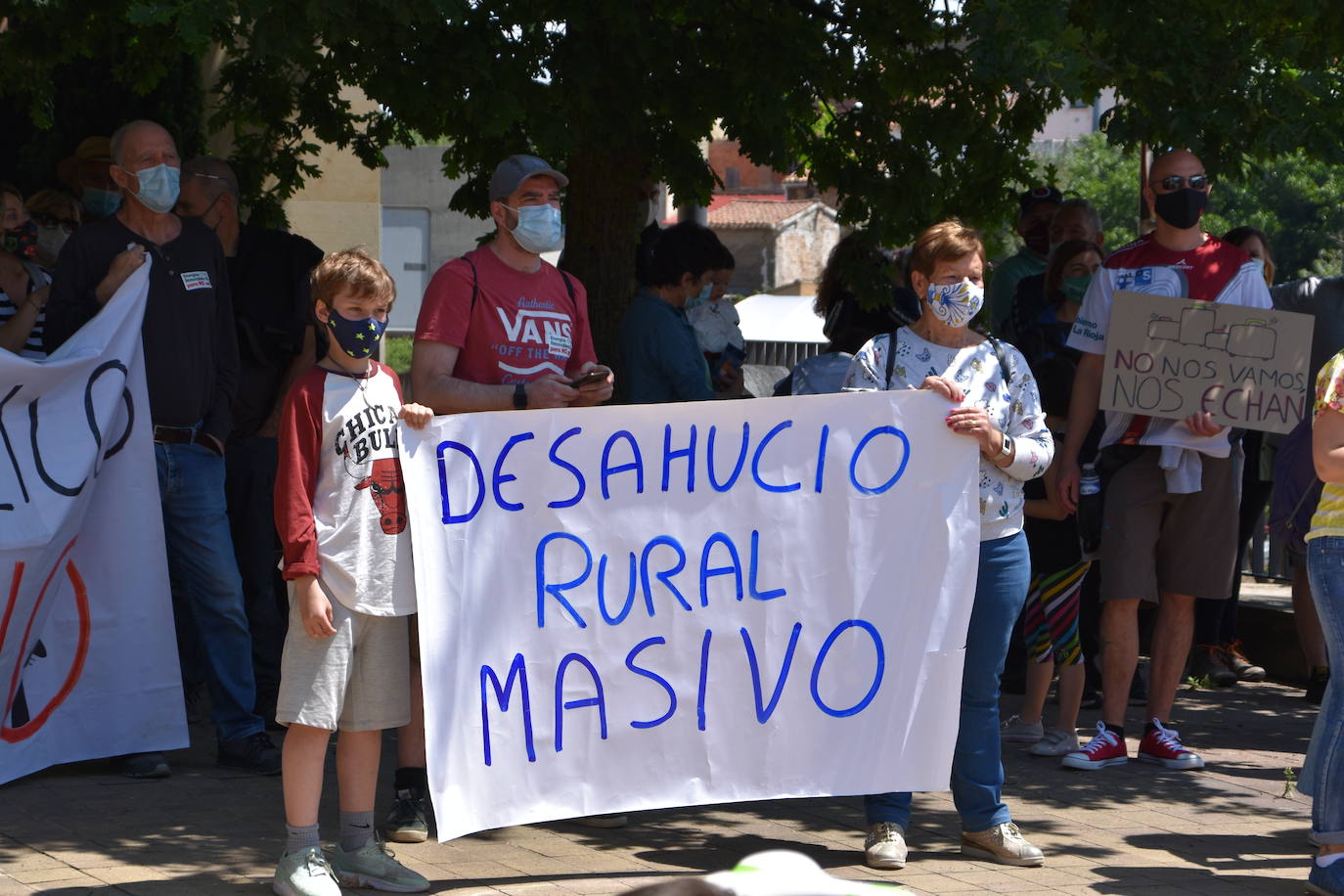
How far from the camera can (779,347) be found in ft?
75.6

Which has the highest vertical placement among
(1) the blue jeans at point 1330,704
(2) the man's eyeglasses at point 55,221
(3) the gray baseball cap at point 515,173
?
(2) the man's eyeglasses at point 55,221

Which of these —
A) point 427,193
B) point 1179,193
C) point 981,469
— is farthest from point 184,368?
point 427,193

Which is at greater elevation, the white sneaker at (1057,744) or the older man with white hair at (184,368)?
the older man with white hair at (184,368)

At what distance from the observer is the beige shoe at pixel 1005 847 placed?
506 centimetres

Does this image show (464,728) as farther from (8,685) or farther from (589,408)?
(8,685)

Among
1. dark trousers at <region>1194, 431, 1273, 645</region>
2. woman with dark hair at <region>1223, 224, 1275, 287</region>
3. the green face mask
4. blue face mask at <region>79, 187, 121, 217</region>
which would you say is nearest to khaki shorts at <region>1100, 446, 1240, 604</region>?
the green face mask

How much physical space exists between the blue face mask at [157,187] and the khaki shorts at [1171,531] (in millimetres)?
3701

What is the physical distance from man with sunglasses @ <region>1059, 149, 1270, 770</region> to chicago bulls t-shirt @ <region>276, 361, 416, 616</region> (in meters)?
2.96

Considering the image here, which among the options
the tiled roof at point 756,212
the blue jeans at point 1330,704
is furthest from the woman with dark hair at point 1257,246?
the tiled roof at point 756,212

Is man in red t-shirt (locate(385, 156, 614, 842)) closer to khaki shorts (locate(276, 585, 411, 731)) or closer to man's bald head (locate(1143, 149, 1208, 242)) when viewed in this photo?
khaki shorts (locate(276, 585, 411, 731))

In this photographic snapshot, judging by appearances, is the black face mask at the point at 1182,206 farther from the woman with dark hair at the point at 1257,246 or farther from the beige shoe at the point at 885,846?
the beige shoe at the point at 885,846

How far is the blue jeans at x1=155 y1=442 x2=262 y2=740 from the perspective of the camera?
5953 millimetres

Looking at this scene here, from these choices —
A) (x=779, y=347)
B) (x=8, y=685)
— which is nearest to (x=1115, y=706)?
(x=8, y=685)

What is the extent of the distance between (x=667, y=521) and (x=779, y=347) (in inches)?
722
